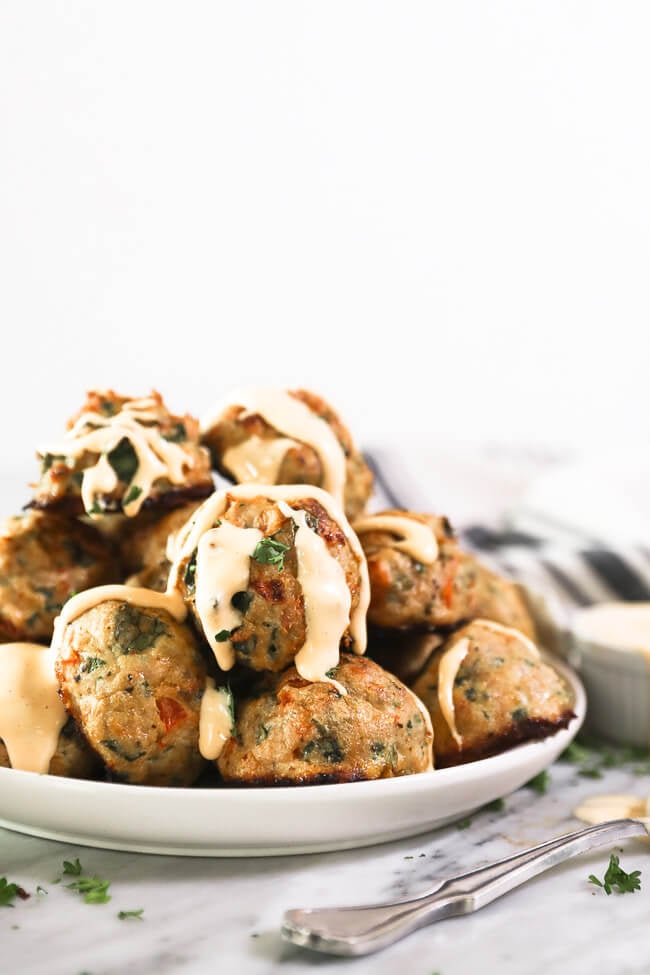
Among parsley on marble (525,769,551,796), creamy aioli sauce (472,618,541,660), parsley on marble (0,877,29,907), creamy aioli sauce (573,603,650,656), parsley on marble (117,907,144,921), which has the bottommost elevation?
parsley on marble (525,769,551,796)

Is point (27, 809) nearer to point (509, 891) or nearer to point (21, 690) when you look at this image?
point (21, 690)

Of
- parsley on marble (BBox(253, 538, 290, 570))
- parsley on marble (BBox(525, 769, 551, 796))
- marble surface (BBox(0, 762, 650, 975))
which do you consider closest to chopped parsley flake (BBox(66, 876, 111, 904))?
marble surface (BBox(0, 762, 650, 975))

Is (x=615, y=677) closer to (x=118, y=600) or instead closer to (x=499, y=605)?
(x=499, y=605)

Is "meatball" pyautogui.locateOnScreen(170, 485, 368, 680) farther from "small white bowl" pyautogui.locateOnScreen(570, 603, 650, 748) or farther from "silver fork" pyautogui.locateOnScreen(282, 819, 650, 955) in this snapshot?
"small white bowl" pyautogui.locateOnScreen(570, 603, 650, 748)

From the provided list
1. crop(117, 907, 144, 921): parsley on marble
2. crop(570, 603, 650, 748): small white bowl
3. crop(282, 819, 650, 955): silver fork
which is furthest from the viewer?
crop(570, 603, 650, 748): small white bowl

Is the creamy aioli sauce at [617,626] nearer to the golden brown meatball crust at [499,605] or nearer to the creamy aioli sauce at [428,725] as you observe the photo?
the golden brown meatball crust at [499,605]

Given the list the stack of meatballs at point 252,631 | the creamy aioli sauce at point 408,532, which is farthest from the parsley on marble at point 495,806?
the creamy aioli sauce at point 408,532

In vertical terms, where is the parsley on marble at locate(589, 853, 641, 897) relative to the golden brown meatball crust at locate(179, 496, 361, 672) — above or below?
below
